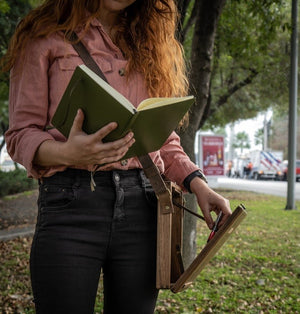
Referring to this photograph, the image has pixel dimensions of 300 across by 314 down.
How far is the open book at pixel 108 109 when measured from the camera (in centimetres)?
106

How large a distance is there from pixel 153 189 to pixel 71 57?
555 millimetres

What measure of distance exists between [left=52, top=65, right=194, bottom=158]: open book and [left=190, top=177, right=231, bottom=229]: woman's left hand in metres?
0.37

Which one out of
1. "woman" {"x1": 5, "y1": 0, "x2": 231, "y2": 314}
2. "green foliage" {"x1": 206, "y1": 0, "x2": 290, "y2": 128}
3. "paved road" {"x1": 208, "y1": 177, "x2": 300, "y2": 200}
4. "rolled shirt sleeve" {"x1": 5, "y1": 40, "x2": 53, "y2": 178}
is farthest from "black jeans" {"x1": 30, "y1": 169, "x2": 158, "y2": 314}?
"paved road" {"x1": 208, "y1": 177, "x2": 300, "y2": 200}

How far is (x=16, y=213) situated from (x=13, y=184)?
6.76 m

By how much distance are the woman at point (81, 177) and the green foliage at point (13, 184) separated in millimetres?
15276

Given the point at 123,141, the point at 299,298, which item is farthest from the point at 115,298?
the point at 299,298

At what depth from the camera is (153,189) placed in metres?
1.47

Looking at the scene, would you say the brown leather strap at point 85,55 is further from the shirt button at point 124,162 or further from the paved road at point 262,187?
the paved road at point 262,187

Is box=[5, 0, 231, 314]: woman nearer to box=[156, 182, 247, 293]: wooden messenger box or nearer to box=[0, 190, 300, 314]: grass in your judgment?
box=[156, 182, 247, 293]: wooden messenger box

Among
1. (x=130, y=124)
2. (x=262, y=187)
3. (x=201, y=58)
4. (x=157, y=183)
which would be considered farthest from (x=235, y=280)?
(x=262, y=187)

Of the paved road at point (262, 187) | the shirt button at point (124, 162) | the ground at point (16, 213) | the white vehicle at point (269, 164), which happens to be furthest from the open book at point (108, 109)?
the white vehicle at point (269, 164)

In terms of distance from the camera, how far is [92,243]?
4.46ft

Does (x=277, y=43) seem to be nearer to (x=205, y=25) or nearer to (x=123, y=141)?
(x=205, y=25)

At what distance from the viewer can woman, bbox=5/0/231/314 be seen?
1307mm
